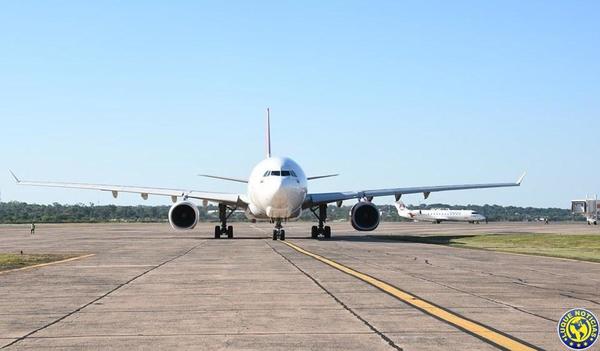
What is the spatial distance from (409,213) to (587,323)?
4600 inches

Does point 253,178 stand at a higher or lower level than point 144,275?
higher

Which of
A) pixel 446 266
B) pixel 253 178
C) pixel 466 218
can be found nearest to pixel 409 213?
pixel 466 218

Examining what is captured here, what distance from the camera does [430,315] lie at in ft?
32.8

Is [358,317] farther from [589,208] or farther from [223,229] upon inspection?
[589,208]

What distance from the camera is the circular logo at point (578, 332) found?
7.56m

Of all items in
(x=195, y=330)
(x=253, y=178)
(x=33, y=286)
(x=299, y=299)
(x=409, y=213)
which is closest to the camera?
(x=195, y=330)

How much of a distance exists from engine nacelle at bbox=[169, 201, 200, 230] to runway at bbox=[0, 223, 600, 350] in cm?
2075

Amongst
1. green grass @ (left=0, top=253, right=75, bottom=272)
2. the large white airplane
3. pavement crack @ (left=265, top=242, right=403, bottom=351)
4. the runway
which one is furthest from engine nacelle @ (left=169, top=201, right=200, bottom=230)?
pavement crack @ (left=265, top=242, right=403, bottom=351)

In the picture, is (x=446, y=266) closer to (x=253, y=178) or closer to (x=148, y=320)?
(x=148, y=320)

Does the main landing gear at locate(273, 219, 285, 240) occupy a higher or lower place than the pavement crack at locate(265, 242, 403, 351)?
higher

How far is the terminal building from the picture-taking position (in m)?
92.5

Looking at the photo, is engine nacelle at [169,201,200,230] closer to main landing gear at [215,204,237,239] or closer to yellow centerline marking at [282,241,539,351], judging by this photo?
main landing gear at [215,204,237,239]

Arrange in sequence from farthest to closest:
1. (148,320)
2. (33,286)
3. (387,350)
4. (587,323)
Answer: (33,286) < (148,320) < (587,323) < (387,350)

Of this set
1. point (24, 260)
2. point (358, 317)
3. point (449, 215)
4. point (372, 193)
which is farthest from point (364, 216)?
point (449, 215)
